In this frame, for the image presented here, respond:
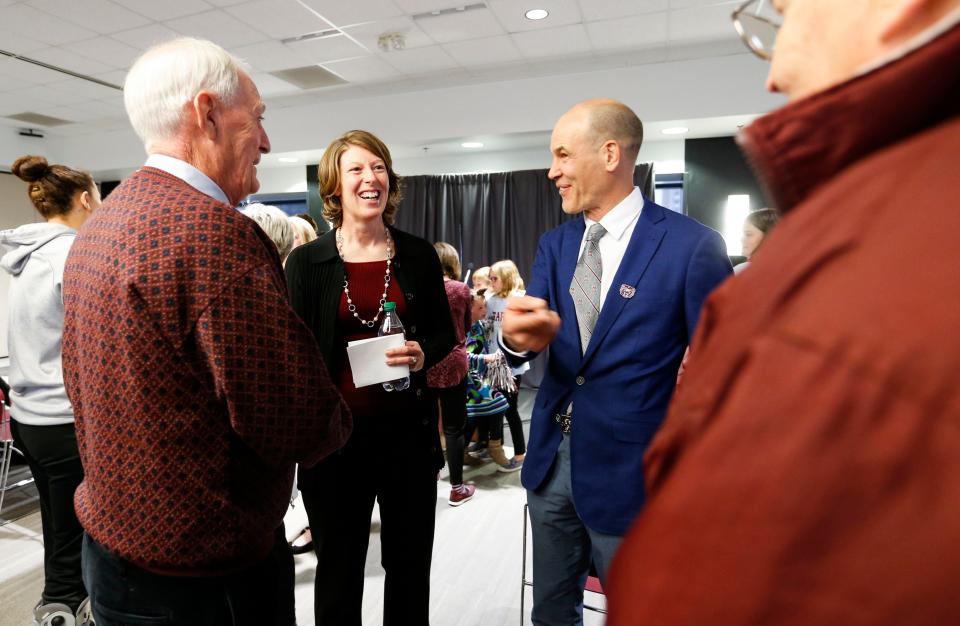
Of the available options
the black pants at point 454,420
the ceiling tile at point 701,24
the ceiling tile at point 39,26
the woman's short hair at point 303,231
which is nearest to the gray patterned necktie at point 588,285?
the black pants at point 454,420

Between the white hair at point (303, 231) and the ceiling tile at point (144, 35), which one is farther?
the ceiling tile at point (144, 35)

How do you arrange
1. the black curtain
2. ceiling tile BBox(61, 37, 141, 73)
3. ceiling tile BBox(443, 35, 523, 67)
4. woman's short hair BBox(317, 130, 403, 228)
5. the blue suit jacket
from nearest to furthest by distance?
the blue suit jacket
woman's short hair BBox(317, 130, 403, 228)
ceiling tile BBox(61, 37, 141, 73)
ceiling tile BBox(443, 35, 523, 67)
the black curtain

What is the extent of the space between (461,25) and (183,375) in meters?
4.63

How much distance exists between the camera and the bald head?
157 centimetres

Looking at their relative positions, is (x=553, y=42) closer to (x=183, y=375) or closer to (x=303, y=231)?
(x=303, y=231)

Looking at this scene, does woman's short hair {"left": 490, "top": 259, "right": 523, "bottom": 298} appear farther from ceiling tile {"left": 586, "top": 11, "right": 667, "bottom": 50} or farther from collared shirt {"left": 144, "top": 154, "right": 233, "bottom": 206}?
collared shirt {"left": 144, "top": 154, "right": 233, "bottom": 206}

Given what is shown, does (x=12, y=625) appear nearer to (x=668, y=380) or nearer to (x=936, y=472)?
(x=668, y=380)

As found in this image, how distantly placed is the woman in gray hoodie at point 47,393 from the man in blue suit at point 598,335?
72.1 inches

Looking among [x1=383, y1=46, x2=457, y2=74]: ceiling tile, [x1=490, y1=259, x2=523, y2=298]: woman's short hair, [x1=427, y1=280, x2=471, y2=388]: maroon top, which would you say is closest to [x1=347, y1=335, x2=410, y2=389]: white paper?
[x1=427, y1=280, x2=471, y2=388]: maroon top

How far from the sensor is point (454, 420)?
3414 millimetres

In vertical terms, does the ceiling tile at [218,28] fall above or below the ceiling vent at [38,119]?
above

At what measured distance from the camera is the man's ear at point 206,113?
1.05 meters

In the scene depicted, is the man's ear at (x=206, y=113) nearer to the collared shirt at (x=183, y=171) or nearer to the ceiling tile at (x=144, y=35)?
the collared shirt at (x=183, y=171)

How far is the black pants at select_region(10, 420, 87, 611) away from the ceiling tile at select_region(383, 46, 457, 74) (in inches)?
176
